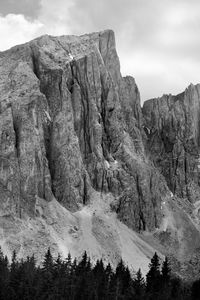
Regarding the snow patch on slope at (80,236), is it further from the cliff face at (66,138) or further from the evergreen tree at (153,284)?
the evergreen tree at (153,284)

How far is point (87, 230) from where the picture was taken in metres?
160

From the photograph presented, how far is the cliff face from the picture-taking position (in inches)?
6368

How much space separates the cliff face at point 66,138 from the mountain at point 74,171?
0.96 ft

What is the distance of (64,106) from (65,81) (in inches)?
354

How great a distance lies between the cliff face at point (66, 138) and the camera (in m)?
162

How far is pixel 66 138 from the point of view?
569 ft

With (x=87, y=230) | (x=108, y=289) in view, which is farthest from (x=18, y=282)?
(x=87, y=230)

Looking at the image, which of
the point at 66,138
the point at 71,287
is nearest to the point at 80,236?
the point at 66,138

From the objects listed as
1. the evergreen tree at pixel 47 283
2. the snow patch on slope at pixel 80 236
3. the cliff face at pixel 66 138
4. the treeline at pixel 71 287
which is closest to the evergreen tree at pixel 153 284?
the treeline at pixel 71 287

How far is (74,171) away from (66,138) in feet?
31.7

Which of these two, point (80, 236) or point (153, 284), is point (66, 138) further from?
point (153, 284)

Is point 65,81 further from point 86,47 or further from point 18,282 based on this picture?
point 18,282

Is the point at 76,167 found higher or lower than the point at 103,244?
higher

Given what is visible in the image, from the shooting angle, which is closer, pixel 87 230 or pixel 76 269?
pixel 76 269
